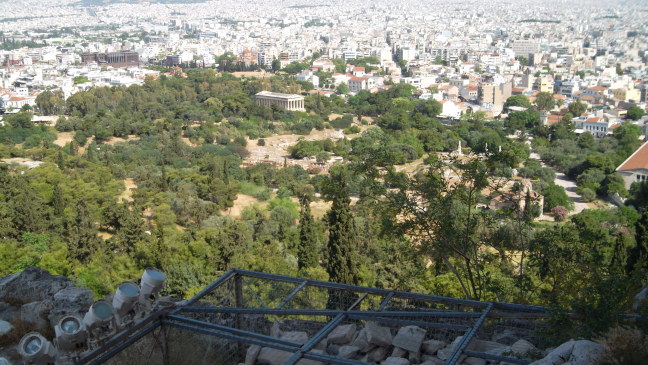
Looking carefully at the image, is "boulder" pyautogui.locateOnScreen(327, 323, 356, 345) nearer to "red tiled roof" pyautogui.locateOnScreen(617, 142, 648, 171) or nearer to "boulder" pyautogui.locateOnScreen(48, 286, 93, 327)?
"boulder" pyautogui.locateOnScreen(48, 286, 93, 327)

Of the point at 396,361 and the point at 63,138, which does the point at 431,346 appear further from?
the point at 63,138

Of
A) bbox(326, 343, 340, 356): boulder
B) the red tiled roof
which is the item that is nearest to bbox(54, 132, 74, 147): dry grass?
the red tiled roof

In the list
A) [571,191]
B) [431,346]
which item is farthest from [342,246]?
[571,191]

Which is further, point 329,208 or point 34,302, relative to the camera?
point 329,208

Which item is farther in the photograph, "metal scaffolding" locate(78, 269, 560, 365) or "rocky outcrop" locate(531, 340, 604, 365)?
"metal scaffolding" locate(78, 269, 560, 365)

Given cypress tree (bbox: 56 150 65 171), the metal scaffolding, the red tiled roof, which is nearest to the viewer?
the metal scaffolding

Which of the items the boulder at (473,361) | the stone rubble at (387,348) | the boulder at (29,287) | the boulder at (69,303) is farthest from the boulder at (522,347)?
the boulder at (29,287)
